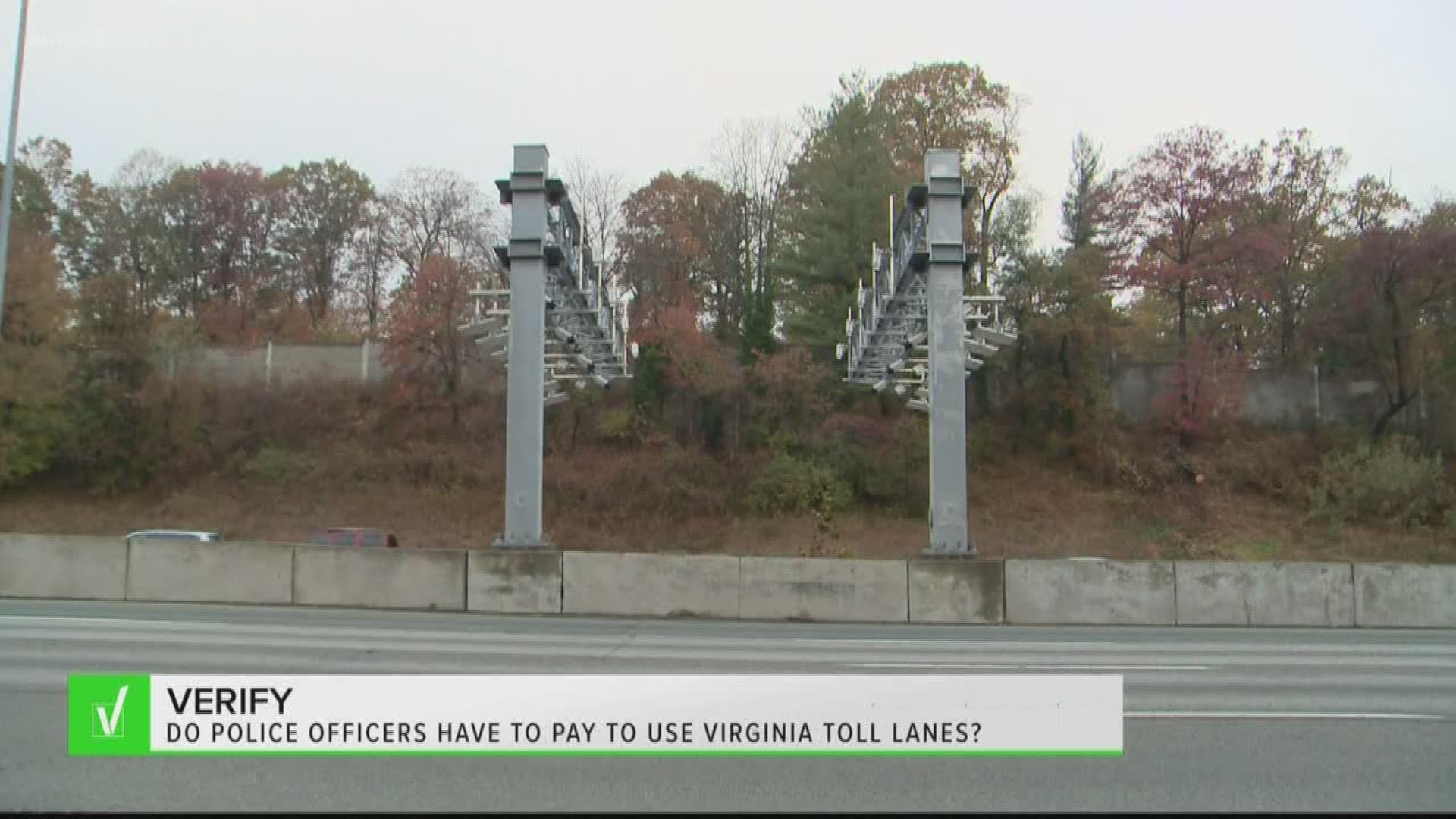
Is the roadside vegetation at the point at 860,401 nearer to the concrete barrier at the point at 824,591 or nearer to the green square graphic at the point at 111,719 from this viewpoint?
the concrete barrier at the point at 824,591

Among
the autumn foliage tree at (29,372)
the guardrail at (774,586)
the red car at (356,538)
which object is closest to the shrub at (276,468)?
the autumn foliage tree at (29,372)

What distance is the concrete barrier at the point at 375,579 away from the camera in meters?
19.8

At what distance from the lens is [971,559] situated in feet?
66.3

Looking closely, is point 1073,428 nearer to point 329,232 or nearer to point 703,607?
point 703,607

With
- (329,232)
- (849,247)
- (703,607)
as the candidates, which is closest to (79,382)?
(329,232)

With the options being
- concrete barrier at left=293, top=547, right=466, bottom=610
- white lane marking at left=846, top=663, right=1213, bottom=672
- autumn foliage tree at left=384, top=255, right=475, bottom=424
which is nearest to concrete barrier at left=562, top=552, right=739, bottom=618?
concrete barrier at left=293, top=547, right=466, bottom=610

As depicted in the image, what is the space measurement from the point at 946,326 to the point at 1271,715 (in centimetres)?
1357

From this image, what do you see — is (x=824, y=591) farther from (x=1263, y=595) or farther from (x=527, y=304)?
(x=527, y=304)

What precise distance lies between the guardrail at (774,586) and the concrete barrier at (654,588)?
24 millimetres

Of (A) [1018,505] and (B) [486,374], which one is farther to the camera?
(B) [486,374]

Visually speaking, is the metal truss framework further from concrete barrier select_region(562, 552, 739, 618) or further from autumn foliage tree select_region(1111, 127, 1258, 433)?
autumn foliage tree select_region(1111, 127, 1258, 433)

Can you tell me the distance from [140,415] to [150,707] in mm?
41172

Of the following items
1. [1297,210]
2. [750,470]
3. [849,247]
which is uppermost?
[1297,210]

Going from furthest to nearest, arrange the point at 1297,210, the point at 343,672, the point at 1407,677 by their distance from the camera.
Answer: the point at 1297,210 < the point at 1407,677 < the point at 343,672
